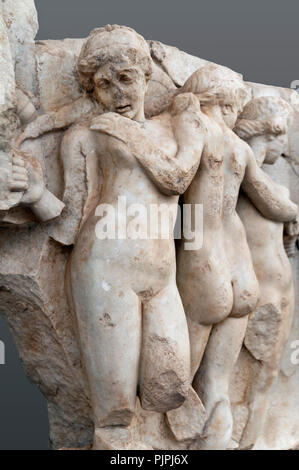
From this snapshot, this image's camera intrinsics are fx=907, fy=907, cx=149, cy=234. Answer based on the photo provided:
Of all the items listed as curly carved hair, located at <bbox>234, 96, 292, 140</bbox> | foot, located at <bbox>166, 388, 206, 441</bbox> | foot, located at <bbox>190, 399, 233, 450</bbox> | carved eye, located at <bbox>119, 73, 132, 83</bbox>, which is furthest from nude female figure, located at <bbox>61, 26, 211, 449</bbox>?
curly carved hair, located at <bbox>234, 96, 292, 140</bbox>

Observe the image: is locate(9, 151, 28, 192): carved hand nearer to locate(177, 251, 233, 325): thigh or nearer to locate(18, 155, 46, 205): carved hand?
locate(18, 155, 46, 205): carved hand

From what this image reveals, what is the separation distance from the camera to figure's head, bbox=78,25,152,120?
9.81 ft

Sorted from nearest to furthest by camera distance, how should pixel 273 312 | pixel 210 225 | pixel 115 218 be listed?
pixel 115 218 → pixel 210 225 → pixel 273 312

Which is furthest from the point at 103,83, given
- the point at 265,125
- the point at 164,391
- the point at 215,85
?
the point at 164,391

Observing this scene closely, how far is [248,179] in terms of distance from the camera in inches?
130

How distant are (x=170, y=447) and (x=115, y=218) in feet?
2.86

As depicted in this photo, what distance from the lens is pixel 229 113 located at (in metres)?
3.30

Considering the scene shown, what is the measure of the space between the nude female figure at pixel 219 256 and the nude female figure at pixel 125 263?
0.47ft

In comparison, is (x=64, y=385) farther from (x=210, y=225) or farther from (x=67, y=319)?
(x=210, y=225)

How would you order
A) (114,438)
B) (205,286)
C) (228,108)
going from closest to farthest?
(114,438) < (205,286) < (228,108)

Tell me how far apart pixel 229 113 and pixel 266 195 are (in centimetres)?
33

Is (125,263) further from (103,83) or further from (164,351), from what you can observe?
(103,83)

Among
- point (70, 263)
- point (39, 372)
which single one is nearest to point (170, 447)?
point (39, 372)

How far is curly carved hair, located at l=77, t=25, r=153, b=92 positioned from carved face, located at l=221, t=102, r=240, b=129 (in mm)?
360
